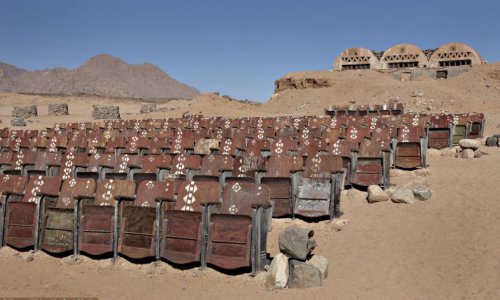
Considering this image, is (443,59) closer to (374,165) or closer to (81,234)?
(374,165)

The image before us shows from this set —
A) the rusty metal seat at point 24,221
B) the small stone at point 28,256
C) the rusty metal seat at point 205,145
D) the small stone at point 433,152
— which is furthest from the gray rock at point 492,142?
the small stone at point 28,256

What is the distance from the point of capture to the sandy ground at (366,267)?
5.88m

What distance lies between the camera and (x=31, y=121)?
116ft

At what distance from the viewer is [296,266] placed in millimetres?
6105

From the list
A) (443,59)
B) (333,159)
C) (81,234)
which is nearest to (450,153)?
(333,159)

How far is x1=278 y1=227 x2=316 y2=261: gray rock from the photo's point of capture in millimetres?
6145

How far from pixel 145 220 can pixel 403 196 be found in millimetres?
4926

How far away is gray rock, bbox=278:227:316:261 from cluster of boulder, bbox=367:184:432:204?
10.8 ft

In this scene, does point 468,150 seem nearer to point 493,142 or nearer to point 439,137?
point 439,137

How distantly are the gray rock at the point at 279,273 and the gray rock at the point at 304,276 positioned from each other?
0.26ft

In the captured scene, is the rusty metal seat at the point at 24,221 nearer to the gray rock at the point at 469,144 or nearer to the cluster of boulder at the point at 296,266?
the cluster of boulder at the point at 296,266

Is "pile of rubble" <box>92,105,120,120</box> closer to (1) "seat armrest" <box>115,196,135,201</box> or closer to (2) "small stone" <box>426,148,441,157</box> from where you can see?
(2) "small stone" <box>426,148,441,157</box>

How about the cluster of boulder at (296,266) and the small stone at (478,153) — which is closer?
the cluster of boulder at (296,266)

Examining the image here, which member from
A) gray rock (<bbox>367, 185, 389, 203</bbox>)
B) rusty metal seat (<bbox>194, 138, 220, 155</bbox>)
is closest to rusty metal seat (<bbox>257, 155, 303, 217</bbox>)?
gray rock (<bbox>367, 185, 389, 203</bbox>)
